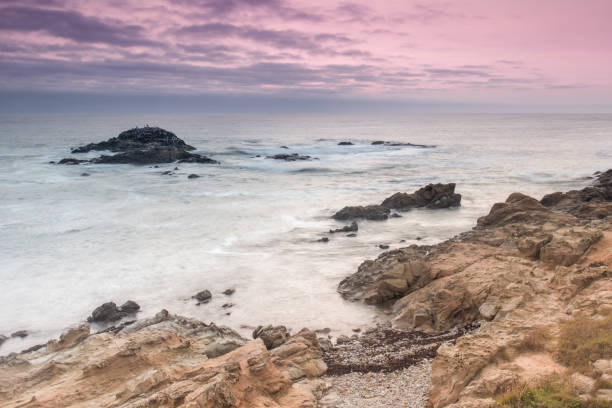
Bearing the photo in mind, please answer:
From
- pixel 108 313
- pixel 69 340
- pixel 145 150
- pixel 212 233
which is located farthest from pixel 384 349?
pixel 145 150

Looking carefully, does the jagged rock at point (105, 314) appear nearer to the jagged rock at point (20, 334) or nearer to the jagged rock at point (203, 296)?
the jagged rock at point (20, 334)

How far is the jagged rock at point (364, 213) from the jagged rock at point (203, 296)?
1587 centimetres

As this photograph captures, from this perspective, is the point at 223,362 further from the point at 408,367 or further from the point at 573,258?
the point at 573,258

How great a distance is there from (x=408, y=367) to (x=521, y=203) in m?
Answer: 18.7

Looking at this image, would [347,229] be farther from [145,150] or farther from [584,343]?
[145,150]

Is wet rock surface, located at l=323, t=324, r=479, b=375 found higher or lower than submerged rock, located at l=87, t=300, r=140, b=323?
higher

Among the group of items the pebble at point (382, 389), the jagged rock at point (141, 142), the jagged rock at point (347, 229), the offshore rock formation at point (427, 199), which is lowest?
the jagged rock at point (347, 229)

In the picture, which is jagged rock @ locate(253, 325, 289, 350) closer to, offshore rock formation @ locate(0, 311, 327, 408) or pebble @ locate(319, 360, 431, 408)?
offshore rock formation @ locate(0, 311, 327, 408)

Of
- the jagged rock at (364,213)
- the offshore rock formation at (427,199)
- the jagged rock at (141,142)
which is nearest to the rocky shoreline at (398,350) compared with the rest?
the jagged rock at (364,213)

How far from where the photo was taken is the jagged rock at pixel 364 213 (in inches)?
1308

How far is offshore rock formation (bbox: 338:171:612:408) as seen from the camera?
29.0ft

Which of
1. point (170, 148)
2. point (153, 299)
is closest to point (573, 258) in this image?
point (153, 299)

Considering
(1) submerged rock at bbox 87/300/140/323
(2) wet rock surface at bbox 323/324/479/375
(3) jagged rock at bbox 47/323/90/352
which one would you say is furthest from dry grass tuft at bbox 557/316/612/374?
(1) submerged rock at bbox 87/300/140/323

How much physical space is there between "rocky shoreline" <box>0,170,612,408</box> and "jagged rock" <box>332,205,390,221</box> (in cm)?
1375
